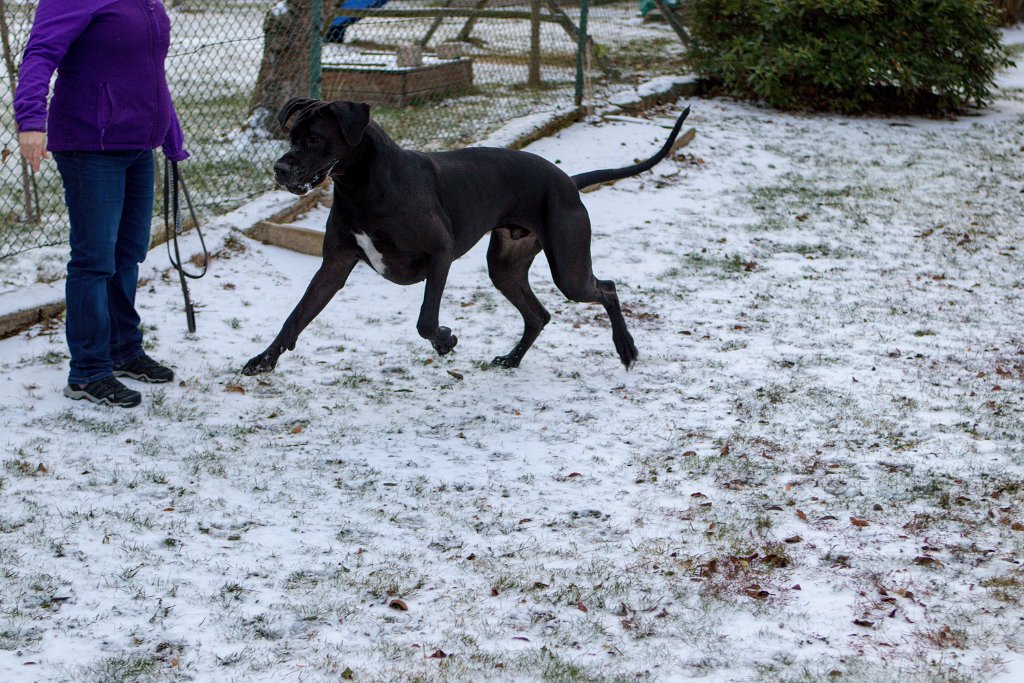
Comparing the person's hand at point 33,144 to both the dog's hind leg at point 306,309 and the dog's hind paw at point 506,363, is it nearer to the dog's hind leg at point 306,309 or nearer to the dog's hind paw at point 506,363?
the dog's hind leg at point 306,309

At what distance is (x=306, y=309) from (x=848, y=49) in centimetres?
890

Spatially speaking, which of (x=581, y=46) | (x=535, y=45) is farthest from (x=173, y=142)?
(x=535, y=45)

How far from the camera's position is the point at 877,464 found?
4316 millimetres

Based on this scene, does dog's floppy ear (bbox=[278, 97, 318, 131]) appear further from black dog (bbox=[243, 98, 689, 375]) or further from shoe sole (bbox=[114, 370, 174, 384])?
shoe sole (bbox=[114, 370, 174, 384])

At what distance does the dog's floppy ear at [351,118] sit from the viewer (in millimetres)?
4211

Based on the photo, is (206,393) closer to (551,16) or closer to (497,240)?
(497,240)

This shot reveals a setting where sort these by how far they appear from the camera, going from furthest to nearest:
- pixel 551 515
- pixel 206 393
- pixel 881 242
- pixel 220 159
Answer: pixel 220 159 < pixel 881 242 < pixel 206 393 < pixel 551 515

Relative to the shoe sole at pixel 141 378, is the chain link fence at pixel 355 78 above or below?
above

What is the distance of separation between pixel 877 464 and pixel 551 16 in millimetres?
7682

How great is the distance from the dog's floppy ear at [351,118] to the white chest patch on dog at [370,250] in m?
0.45

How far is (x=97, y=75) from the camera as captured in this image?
4.26 m

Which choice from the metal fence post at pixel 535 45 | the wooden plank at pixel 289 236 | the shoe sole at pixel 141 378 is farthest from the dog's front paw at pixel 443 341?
the metal fence post at pixel 535 45

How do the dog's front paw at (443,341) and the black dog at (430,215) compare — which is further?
the dog's front paw at (443,341)

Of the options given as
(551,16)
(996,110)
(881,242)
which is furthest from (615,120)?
(996,110)
